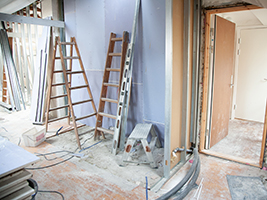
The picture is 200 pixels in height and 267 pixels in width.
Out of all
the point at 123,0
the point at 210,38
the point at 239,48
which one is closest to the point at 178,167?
the point at 210,38

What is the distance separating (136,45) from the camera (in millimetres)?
3211

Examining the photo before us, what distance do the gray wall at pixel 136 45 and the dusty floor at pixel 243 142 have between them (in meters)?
1.10

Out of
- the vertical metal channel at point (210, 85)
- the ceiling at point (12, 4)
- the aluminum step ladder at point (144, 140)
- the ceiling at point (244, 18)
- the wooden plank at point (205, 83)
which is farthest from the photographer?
the ceiling at point (12, 4)

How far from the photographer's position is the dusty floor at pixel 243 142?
3039mm

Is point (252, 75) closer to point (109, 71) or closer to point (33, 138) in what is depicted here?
point (109, 71)

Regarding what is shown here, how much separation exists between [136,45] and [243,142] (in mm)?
2449

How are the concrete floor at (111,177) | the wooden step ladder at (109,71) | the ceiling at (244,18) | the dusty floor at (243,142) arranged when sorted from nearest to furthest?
the concrete floor at (111,177) < the dusty floor at (243,142) < the wooden step ladder at (109,71) < the ceiling at (244,18)

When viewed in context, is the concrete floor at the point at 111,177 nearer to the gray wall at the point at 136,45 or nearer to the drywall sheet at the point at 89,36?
the gray wall at the point at 136,45

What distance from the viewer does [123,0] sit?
3.30 metres

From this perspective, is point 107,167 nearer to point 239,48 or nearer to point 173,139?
point 173,139

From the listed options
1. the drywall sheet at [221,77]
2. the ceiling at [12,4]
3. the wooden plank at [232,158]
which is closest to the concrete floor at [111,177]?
the wooden plank at [232,158]

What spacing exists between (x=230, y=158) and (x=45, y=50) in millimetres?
4190

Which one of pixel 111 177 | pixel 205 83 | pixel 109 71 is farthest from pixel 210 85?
pixel 111 177

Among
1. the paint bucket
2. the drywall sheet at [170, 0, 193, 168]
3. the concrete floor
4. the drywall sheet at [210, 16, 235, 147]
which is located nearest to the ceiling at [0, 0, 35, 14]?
the paint bucket
